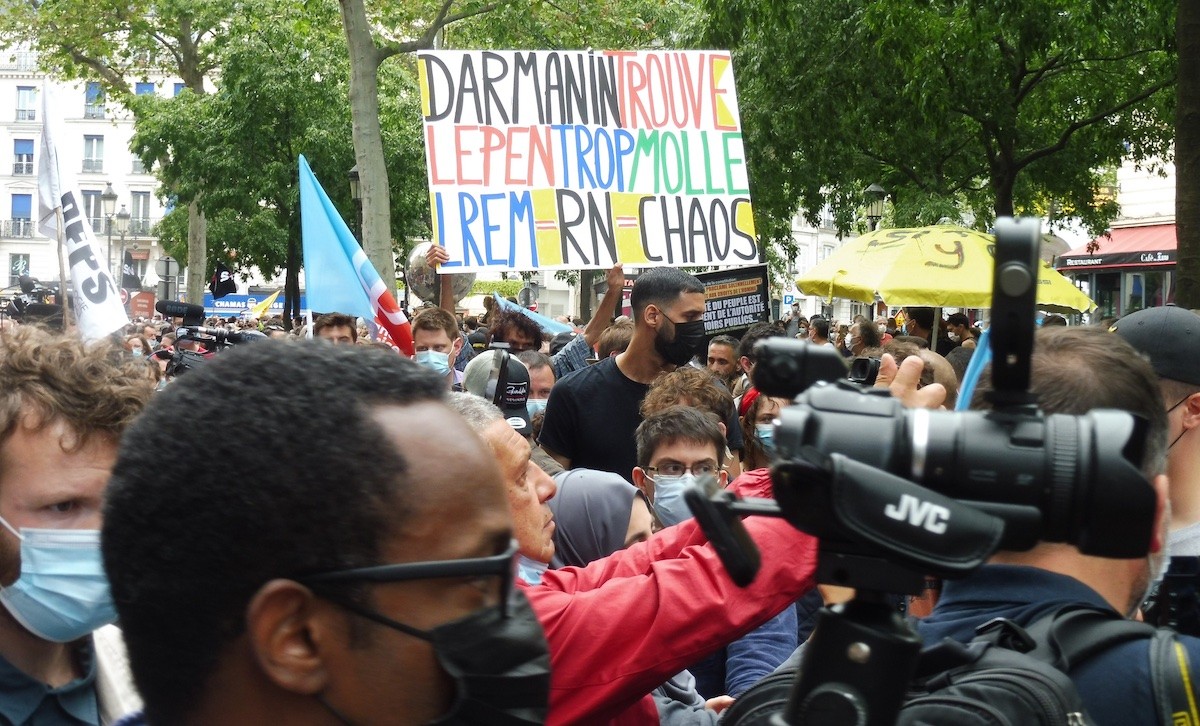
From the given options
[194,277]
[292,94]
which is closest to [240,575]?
[292,94]

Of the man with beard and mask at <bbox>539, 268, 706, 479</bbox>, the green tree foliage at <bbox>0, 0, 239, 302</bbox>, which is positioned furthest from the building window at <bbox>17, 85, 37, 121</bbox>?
the man with beard and mask at <bbox>539, 268, 706, 479</bbox>

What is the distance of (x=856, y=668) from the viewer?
1322mm

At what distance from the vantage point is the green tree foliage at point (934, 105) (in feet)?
53.1

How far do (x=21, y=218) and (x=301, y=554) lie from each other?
76.3 m

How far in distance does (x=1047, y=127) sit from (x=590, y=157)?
47.6 feet

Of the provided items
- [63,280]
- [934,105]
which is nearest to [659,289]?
[63,280]

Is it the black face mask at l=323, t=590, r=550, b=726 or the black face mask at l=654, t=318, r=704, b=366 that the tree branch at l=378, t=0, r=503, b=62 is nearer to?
the black face mask at l=654, t=318, r=704, b=366

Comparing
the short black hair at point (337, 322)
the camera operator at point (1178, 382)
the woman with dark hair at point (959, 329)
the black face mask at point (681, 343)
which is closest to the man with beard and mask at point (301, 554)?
the camera operator at point (1178, 382)

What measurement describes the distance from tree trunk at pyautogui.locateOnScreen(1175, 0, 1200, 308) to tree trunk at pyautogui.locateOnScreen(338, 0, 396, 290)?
949 cm

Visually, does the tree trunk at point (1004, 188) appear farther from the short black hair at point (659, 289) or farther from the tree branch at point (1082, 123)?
the short black hair at point (659, 289)

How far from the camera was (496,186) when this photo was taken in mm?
7895

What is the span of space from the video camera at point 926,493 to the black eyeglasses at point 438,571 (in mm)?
268

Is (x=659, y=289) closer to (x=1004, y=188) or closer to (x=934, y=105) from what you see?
(x=934, y=105)

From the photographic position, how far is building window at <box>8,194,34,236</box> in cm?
7100
